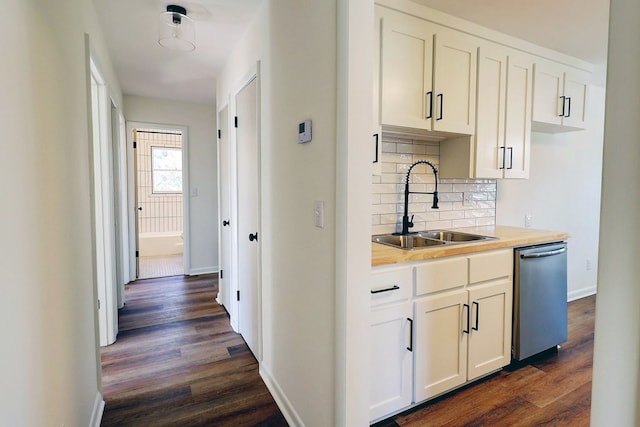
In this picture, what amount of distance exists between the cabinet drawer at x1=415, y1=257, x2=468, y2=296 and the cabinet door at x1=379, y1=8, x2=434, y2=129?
0.88 m

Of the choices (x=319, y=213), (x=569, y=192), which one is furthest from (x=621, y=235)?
(x=569, y=192)

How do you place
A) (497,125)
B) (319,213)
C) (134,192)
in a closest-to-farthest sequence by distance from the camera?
(319,213) < (497,125) < (134,192)

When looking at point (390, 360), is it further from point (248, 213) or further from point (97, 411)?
point (97, 411)

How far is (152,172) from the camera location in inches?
291

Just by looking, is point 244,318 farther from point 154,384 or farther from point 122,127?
point 122,127

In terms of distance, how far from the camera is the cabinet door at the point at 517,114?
2.59 metres

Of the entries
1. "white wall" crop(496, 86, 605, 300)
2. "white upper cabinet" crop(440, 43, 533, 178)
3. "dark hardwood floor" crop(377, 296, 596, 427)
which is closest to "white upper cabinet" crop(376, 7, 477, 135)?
"white upper cabinet" crop(440, 43, 533, 178)

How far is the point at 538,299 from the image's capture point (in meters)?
2.35

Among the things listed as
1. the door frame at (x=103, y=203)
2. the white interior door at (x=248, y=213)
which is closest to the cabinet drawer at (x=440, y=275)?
the white interior door at (x=248, y=213)

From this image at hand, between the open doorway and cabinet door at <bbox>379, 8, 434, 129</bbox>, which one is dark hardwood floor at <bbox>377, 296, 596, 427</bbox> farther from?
the open doorway

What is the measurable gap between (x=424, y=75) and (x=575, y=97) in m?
1.82

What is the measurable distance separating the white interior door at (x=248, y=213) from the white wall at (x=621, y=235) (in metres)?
1.93

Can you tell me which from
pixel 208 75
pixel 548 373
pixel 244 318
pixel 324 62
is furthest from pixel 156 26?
pixel 548 373

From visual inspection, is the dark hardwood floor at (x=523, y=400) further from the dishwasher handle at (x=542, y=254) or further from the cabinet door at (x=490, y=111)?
the cabinet door at (x=490, y=111)
